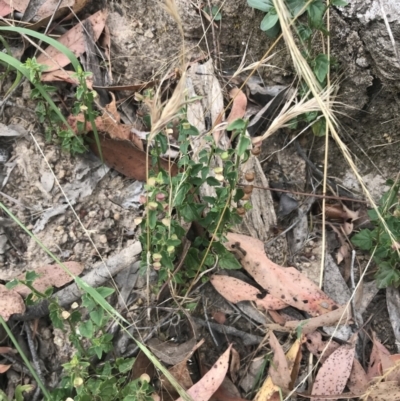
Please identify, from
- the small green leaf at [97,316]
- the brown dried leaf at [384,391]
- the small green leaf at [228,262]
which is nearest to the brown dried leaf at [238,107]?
the small green leaf at [228,262]

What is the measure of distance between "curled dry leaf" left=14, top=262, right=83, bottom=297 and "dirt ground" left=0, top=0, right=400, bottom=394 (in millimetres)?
35

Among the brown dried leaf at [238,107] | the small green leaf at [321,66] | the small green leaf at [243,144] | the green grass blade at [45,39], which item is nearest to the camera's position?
the small green leaf at [243,144]

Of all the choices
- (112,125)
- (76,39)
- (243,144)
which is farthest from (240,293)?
(76,39)

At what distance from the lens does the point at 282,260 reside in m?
1.83

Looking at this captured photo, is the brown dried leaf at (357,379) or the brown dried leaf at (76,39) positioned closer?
the brown dried leaf at (357,379)

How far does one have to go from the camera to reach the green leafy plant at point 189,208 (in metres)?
1.41

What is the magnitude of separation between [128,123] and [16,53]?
49cm

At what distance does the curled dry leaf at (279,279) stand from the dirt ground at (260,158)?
0.06 meters

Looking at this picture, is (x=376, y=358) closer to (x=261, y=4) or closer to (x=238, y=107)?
(x=238, y=107)

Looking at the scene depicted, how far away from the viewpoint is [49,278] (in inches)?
65.3

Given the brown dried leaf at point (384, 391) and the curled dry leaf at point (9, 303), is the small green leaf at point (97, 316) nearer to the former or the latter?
the curled dry leaf at point (9, 303)

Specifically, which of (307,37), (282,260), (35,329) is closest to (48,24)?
(307,37)

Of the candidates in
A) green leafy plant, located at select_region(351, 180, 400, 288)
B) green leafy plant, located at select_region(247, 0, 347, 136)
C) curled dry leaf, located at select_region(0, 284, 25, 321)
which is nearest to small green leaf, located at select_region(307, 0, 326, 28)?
green leafy plant, located at select_region(247, 0, 347, 136)

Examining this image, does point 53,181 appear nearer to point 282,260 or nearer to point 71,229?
point 71,229
